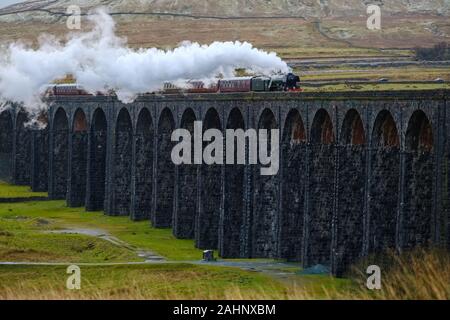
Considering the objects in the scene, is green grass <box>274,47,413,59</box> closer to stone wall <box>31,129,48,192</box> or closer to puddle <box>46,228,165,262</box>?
stone wall <box>31,129,48,192</box>

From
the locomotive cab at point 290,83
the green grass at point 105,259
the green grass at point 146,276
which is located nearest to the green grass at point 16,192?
the green grass at point 105,259

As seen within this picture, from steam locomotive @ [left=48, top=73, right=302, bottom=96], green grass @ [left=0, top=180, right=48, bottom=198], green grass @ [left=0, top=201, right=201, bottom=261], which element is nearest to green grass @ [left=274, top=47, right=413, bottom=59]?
green grass @ [left=0, top=180, right=48, bottom=198]

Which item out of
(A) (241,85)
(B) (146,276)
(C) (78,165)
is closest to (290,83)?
(A) (241,85)
